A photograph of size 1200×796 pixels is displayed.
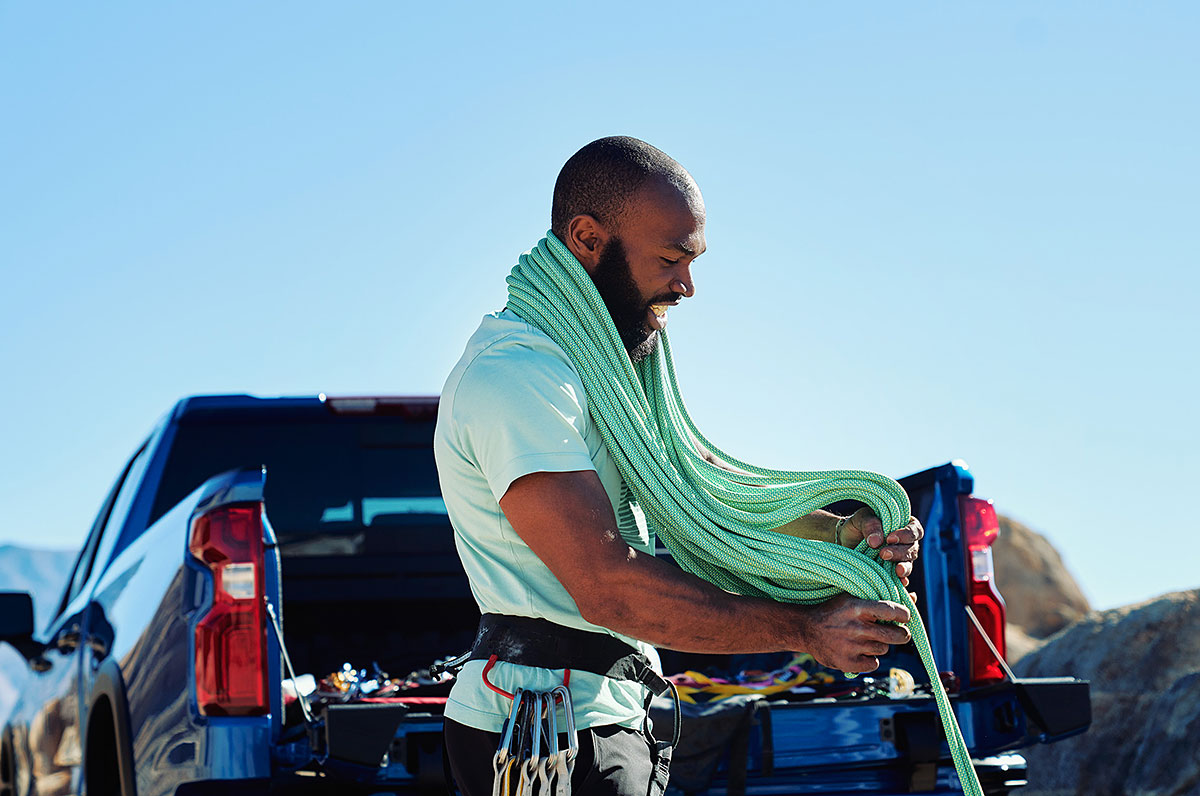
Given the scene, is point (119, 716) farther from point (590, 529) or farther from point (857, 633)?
point (857, 633)

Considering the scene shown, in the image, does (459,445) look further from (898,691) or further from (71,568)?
(71,568)

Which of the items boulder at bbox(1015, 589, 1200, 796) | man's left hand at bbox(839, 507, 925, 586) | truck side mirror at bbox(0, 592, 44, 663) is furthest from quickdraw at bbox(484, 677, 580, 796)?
boulder at bbox(1015, 589, 1200, 796)

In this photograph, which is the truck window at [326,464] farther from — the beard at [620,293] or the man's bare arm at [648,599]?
the man's bare arm at [648,599]

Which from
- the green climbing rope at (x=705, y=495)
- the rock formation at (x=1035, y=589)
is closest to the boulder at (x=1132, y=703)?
the green climbing rope at (x=705, y=495)

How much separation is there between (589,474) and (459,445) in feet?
0.93

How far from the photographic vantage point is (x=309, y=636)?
5441 mm

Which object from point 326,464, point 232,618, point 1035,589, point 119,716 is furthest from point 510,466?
point 1035,589

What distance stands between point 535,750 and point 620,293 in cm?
82

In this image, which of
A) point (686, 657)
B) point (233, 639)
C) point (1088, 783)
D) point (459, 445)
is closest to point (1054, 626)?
point (1088, 783)

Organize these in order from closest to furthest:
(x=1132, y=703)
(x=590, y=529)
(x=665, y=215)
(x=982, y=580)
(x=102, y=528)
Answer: (x=590, y=529), (x=665, y=215), (x=982, y=580), (x=102, y=528), (x=1132, y=703)

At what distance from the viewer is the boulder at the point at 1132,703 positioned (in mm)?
6473

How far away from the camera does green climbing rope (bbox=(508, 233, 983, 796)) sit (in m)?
2.49

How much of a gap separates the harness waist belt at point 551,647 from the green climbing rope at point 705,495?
0.20m

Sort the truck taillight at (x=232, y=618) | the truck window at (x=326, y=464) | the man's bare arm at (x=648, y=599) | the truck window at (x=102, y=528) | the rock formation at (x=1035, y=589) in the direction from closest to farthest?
the man's bare arm at (x=648, y=599), the truck taillight at (x=232, y=618), the truck window at (x=326, y=464), the truck window at (x=102, y=528), the rock formation at (x=1035, y=589)
